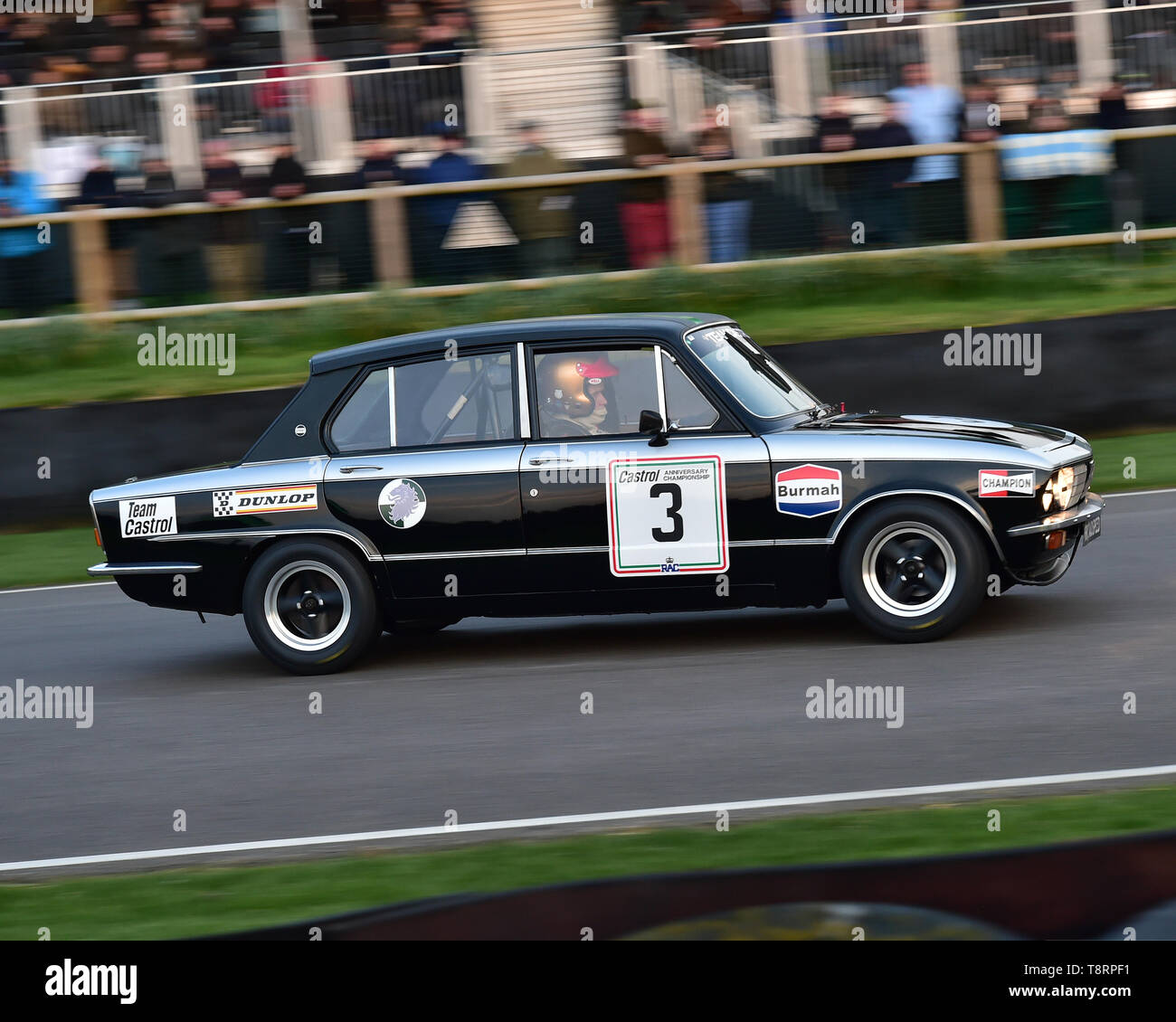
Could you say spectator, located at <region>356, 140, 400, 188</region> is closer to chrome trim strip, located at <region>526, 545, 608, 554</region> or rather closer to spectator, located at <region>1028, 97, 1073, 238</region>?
spectator, located at <region>1028, 97, 1073, 238</region>

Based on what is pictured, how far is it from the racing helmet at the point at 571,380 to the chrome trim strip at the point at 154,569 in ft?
6.40

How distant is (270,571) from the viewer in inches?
306

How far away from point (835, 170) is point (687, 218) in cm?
145

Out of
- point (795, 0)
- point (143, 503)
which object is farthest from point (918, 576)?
point (795, 0)

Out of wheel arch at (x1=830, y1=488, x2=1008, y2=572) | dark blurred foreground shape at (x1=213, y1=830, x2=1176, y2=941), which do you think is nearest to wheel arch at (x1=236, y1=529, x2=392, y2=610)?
wheel arch at (x1=830, y1=488, x2=1008, y2=572)

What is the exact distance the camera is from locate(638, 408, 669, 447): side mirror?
7.30m

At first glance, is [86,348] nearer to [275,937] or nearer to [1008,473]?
[1008,473]

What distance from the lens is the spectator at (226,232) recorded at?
15.2 m

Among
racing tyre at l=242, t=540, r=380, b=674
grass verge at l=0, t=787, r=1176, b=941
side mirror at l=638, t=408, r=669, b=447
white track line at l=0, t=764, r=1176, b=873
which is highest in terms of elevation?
side mirror at l=638, t=408, r=669, b=447

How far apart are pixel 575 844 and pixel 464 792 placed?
84 cm

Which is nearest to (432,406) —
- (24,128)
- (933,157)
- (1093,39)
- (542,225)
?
(542,225)

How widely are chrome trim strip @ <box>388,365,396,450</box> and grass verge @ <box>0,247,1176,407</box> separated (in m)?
6.68

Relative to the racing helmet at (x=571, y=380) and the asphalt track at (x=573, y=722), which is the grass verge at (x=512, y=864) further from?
the racing helmet at (x=571, y=380)

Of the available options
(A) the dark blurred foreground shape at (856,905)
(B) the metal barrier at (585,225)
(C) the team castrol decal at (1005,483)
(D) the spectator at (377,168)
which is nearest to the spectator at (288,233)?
(B) the metal barrier at (585,225)
